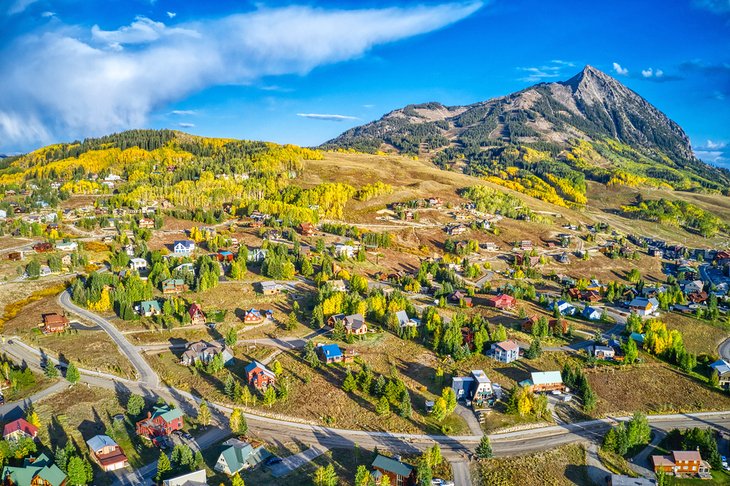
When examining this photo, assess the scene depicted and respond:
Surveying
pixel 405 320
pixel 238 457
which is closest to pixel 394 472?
pixel 238 457

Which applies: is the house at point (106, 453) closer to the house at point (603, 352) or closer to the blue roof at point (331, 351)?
the blue roof at point (331, 351)

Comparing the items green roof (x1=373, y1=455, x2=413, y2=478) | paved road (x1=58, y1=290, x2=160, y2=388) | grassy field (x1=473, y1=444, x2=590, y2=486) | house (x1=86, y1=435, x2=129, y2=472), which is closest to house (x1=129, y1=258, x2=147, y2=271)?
paved road (x1=58, y1=290, x2=160, y2=388)

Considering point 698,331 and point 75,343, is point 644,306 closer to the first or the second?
point 698,331

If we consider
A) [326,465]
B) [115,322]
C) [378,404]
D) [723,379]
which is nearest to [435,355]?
[378,404]

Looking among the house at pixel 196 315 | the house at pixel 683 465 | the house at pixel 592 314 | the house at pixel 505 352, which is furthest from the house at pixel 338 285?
the house at pixel 683 465

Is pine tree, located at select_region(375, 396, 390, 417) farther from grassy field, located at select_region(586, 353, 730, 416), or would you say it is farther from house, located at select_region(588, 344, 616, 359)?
house, located at select_region(588, 344, 616, 359)
